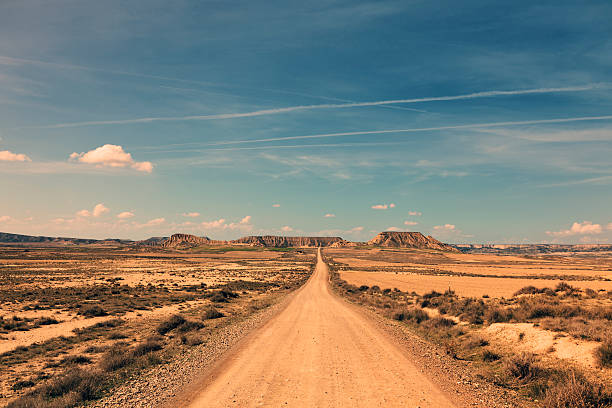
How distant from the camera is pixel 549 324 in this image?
1494 cm

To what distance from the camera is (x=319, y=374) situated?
11508 millimetres

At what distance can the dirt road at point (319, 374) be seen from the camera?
30.6ft

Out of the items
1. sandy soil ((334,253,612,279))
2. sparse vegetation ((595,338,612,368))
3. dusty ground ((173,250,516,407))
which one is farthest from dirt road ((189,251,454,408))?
sandy soil ((334,253,612,279))

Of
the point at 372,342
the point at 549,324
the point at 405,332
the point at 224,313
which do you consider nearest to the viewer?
the point at 549,324

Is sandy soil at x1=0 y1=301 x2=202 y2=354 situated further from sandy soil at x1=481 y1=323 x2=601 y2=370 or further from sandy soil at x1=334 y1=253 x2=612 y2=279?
sandy soil at x1=334 y1=253 x2=612 y2=279

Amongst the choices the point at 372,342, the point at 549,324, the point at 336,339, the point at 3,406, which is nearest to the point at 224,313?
the point at 336,339

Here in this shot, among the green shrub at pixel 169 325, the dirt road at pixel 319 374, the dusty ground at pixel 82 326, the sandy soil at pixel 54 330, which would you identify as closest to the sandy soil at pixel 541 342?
the dirt road at pixel 319 374

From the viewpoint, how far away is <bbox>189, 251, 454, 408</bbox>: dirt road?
9336 millimetres

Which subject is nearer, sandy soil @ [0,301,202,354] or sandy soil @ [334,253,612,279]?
sandy soil @ [0,301,202,354]

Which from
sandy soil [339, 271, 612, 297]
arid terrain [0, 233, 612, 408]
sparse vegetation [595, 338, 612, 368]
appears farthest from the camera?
sandy soil [339, 271, 612, 297]

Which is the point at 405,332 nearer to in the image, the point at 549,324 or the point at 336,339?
the point at 336,339

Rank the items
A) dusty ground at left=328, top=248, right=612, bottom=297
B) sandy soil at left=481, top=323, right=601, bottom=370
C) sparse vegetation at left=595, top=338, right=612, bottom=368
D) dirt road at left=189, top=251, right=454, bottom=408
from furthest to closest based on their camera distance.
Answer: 1. dusty ground at left=328, top=248, right=612, bottom=297
2. sandy soil at left=481, top=323, right=601, bottom=370
3. sparse vegetation at left=595, top=338, right=612, bottom=368
4. dirt road at left=189, top=251, right=454, bottom=408

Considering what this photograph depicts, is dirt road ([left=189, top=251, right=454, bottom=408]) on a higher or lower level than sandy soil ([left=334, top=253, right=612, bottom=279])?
higher

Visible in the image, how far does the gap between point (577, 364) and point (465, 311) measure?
38.3ft
